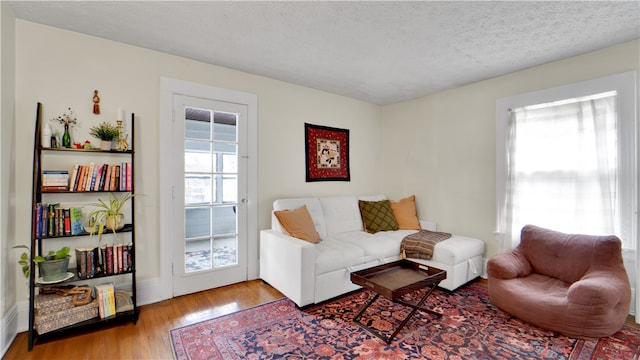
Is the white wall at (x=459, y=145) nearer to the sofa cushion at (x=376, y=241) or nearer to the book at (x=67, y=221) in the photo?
the sofa cushion at (x=376, y=241)

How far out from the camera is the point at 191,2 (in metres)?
1.94

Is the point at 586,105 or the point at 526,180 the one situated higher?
the point at 586,105

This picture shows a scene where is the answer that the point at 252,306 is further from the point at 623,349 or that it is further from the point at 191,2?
the point at 623,349

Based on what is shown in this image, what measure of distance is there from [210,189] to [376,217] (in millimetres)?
2124

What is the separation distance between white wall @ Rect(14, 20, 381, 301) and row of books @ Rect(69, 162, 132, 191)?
0.22 m

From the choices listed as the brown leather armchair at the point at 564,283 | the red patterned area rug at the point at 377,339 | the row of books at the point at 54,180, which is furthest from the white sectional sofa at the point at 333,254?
the row of books at the point at 54,180

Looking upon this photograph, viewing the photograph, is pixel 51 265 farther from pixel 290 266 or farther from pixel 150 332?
pixel 290 266

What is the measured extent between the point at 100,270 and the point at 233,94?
6.78 ft

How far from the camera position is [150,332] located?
2193mm

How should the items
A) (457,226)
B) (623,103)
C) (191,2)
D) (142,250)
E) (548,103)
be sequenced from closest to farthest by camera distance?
(191,2)
(623,103)
(142,250)
(548,103)
(457,226)

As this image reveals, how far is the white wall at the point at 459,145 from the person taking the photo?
3039mm

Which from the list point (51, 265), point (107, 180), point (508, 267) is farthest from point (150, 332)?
point (508, 267)

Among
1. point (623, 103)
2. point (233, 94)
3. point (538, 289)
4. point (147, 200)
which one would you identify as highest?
point (233, 94)

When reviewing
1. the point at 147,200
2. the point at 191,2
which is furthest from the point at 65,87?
the point at 191,2
